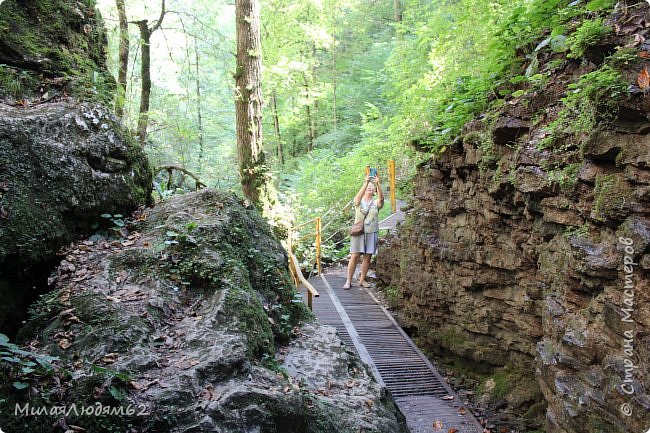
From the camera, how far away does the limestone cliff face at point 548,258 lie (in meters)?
3.19

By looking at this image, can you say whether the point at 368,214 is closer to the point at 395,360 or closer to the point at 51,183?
the point at 395,360

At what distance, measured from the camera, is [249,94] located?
885 cm

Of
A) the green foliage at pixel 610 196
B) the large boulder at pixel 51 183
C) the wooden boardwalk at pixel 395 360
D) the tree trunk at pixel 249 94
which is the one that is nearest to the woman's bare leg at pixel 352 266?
the wooden boardwalk at pixel 395 360

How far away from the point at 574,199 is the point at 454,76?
17.0 feet

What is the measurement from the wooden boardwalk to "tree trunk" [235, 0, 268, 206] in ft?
10.6

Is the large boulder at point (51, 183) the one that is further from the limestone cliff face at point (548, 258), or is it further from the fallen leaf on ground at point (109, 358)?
the limestone cliff face at point (548, 258)

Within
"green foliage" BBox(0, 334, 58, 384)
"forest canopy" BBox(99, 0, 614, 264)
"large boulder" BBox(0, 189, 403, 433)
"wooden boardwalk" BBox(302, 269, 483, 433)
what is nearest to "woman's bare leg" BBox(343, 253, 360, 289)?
"wooden boardwalk" BBox(302, 269, 483, 433)

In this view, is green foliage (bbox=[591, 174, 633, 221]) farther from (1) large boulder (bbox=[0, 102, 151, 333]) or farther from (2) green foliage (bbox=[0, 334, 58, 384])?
(1) large boulder (bbox=[0, 102, 151, 333])

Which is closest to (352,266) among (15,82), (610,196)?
(610,196)

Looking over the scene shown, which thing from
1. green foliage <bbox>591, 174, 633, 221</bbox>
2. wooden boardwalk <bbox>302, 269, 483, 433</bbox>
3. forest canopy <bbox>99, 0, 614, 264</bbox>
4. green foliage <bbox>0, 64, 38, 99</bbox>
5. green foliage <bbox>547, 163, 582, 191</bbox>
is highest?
forest canopy <bbox>99, 0, 614, 264</bbox>

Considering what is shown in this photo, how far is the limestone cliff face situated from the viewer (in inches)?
125

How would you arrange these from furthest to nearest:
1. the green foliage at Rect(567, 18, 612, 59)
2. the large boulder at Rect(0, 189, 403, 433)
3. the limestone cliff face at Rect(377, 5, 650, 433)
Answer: the green foliage at Rect(567, 18, 612, 59) < the limestone cliff face at Rect(377, 5, 650, 433) < the large boulder at Rect(0, 189, 403, 433)

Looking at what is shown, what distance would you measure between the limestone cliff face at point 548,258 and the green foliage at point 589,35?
278 millimetres

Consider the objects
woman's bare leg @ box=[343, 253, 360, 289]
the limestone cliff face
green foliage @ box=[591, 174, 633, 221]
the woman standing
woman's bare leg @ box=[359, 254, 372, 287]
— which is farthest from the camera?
woman's bare leg @ box=[359, 254, 372, 287]
